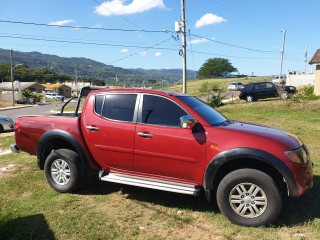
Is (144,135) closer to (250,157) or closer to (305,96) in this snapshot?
(250,157)

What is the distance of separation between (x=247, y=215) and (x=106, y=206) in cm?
205

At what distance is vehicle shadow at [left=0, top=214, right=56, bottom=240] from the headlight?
3.08 m

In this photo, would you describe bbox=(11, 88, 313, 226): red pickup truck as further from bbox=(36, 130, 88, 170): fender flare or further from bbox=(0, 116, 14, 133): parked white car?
bbox=(0, 116, 14, 133): parked white car

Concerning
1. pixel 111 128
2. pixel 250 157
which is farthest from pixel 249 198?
pixel 111 128

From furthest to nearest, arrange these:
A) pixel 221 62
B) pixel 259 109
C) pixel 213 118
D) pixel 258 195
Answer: pixel 221 62, pixel 259 109, pixel 213 118, pixel 258 195

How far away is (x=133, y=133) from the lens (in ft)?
16.0

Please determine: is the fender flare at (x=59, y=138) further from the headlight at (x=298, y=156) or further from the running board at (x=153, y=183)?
the headlight at (x=298, y=156)

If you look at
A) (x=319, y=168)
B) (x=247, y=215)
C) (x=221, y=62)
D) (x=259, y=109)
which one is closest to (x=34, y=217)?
(x=247, y=215)

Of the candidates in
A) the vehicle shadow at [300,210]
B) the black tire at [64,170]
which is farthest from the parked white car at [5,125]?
the vehicle shadow at [300,210]

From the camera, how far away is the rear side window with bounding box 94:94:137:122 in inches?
200

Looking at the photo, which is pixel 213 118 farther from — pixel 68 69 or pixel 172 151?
pixel 68 69

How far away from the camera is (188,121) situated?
439 centimetres

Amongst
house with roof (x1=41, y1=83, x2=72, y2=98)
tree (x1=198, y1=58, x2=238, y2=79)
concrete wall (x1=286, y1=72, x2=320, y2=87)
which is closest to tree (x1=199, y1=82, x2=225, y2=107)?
concrete wall (x1=286, y1=72, x2=320, y2=87)

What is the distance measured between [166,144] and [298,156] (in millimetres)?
1720
